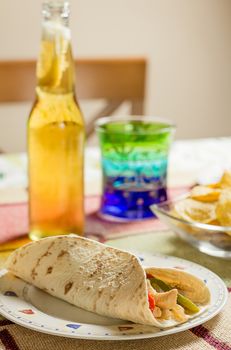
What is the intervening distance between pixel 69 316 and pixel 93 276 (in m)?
0.06

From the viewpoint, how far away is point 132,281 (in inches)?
31.0

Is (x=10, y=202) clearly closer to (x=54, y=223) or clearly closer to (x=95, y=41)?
(x=54, y=223)

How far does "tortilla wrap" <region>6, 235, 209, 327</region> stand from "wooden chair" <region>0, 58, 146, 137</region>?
2.27 m

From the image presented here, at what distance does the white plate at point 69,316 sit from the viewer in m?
0.75

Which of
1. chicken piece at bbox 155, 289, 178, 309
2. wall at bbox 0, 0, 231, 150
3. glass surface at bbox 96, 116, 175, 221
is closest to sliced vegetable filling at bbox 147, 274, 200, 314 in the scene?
chicken piece at bbox 155, 289, 178, 309

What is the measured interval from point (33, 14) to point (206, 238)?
2.57 m

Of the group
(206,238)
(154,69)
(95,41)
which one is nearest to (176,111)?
(154,69)

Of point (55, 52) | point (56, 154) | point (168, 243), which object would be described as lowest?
point (168, 243)

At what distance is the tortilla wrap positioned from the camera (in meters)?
0.77

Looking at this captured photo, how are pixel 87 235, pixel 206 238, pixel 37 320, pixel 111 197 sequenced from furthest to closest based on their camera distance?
pixel 111 197 → pixel 87 235 → pixel 206 238 → pixel 37 320

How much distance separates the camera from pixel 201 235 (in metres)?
1.09

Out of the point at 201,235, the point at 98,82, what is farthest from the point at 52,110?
the point at 98,82

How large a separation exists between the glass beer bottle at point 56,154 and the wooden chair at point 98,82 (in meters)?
1.97

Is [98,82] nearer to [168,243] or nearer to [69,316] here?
[168,243]
